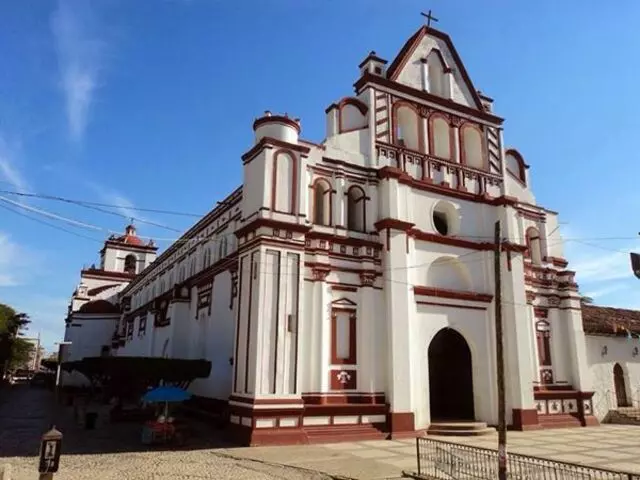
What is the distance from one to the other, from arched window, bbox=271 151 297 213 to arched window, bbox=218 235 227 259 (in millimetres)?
6027

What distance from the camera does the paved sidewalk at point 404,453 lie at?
1223cm

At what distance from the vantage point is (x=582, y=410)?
22.2 meters

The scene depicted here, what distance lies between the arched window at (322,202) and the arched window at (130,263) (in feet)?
130

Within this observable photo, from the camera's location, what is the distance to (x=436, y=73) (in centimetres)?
2323

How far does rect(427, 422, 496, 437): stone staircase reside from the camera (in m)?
17.9

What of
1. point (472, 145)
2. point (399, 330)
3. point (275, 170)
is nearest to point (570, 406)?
point (399, 330)

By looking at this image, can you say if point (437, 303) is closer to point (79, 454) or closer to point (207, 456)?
point (207, 456)

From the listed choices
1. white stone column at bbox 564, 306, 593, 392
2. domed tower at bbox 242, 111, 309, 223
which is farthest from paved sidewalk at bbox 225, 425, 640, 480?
domed tower at bbox 242, 111, 309, 223

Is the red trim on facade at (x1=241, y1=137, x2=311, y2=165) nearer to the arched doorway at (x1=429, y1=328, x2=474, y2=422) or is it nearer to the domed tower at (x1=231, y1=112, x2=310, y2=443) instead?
the domed tower at (x1=231, y1=112, x2=310, y2=443)

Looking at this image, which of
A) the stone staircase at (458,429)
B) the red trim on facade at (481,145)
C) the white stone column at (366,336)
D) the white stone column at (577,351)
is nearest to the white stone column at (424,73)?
the red trim on facade at (481,145)

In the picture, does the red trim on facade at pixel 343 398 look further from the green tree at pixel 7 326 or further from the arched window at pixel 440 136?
the green tree at pixel 7 326

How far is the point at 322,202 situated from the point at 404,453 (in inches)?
349

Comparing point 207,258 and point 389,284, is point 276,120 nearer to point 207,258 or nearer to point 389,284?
point 389,284

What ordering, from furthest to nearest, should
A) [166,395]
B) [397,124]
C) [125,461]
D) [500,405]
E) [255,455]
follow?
1. [397,124]
2. [166,395]
3. [255,455]
4. [125,461]
5. [500,405]
